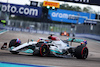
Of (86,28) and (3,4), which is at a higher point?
(3,4)

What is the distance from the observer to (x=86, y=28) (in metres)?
51.1

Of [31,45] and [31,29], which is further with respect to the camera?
[31,29]

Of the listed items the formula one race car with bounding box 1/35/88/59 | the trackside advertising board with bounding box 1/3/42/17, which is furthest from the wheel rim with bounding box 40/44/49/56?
the trackside advertising board with bounding box 1/3/42/17

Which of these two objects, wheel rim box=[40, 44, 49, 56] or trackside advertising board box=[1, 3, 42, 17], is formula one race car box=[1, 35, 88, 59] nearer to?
wheel rim box=[40, 44, 49, 56]

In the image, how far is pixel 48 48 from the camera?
10.1 m

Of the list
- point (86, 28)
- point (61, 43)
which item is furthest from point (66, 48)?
point (86, 28)

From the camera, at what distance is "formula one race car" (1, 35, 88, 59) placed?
9.78 meters

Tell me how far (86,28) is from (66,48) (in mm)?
40549

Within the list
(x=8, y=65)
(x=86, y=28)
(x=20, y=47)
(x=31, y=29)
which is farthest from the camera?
(x=31, y=29)

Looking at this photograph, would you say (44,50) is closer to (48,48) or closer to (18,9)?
(48,48)

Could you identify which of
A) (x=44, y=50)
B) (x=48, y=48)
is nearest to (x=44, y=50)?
(x=44, y=50)

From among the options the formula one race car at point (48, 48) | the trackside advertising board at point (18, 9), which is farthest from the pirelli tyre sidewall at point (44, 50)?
the trackside advertising board at point (18, 9)

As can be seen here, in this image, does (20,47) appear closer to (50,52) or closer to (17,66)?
(50,52)

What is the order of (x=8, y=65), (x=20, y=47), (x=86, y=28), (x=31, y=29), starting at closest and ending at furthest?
(x=8, y=65) → (x=20, y=47) → (x=86, y=28) → (x=31, y=29)
